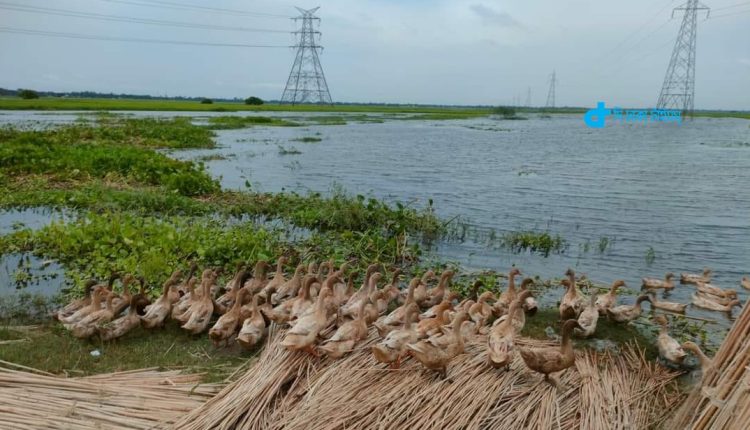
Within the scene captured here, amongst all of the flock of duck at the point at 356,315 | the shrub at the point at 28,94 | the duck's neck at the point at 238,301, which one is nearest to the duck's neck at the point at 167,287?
the flock of duck at the point at 356,315

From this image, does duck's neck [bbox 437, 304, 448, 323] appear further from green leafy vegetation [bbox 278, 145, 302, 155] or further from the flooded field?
green leafy vegetation [bbox 278, 145, 302, 155]

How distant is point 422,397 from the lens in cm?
519

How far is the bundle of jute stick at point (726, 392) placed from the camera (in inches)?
158

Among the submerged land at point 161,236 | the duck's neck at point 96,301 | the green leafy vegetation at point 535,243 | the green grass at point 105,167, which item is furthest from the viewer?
the green grass at point 105,167

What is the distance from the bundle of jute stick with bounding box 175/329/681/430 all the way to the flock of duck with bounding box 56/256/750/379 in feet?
0.59

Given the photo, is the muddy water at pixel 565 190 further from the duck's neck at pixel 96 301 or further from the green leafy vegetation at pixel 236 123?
the green leafy vegetation at pixel 236 123

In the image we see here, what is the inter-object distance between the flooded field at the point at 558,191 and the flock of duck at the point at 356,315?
2.51 m

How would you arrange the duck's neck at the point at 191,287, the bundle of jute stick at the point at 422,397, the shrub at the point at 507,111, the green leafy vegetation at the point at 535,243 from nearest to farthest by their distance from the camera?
the bundle of jute stick at the point at 422,397, the duck's neck at the point at 191,287, the green leafy vegetation at the point at 535,243, the shrub at the point at 507,111

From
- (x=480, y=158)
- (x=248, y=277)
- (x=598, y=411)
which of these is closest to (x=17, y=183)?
(x=248, y=277)

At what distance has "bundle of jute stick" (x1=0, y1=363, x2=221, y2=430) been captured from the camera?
5.10 m

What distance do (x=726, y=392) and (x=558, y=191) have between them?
16846 mm

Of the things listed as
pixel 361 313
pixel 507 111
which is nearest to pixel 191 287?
pixel 361 313

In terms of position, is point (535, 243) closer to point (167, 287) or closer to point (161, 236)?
point (161, 236)

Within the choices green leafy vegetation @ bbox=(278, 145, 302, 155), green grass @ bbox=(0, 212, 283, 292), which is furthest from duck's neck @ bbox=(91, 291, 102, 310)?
green leafy vegetation @ bbox=(278, 145, 302, 155)
